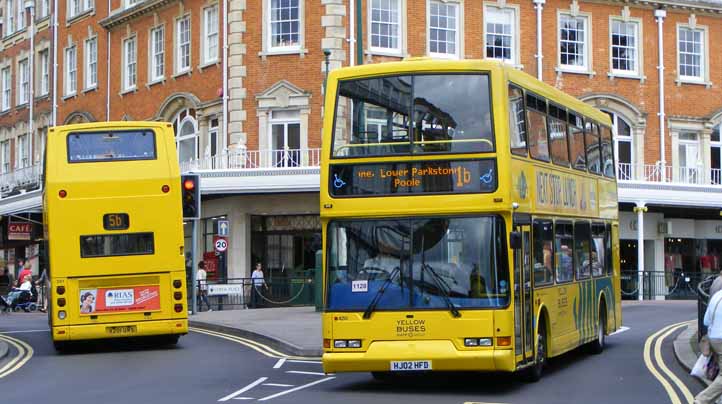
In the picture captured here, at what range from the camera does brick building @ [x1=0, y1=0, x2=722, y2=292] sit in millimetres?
39344

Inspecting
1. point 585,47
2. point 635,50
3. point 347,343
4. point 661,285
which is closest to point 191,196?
point 347,343

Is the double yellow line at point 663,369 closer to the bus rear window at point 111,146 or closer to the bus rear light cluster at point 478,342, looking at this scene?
the bus rear light cluster at point 478,342

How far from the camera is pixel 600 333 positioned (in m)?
20.4

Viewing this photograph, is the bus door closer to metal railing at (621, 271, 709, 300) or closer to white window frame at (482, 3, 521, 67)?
metal railing at (621, 271, 709, 300)

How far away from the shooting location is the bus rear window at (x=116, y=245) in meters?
21.3

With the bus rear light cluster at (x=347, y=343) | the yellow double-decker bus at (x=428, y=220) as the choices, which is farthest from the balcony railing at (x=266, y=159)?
the bus rear light cluster at (x=347, y=343)

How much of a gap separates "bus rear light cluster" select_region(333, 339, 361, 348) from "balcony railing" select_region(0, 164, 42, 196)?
1464 inches

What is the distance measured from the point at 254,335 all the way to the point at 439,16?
63.9 feet

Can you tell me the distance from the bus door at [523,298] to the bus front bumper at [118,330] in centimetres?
811

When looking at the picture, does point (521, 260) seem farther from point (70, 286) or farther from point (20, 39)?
point (20, 39)

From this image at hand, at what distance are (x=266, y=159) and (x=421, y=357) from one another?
2519 centimetres

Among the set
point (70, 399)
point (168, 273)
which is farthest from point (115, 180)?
point (70, 399)

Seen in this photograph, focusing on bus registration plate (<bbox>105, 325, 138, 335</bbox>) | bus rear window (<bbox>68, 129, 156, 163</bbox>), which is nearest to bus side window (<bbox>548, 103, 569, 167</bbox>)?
bus rear window (<bbox>68, 129, 156, 163</bbox>)

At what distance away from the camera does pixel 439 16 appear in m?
40.5
